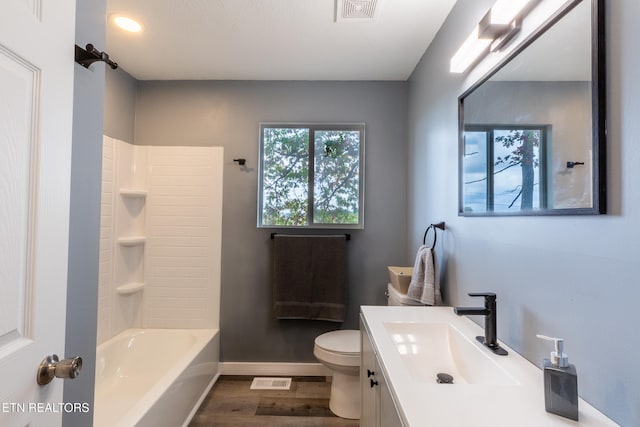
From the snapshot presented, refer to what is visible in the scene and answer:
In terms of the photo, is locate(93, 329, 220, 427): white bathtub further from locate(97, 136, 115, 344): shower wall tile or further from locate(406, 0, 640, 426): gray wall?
locate(406, 0, 640, 426): gray wall

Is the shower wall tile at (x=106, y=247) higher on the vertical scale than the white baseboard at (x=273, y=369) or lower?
higher

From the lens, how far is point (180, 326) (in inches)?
99.0

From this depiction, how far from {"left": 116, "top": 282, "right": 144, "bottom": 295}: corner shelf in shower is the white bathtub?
0.33 metres

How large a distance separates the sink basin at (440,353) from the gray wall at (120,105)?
90.8 inches

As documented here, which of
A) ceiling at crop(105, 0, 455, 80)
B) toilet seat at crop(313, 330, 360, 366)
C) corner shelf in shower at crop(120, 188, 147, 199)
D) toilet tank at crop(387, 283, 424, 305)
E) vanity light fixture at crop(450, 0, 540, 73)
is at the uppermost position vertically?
ceiling at crop(105, 0, 455, 80)

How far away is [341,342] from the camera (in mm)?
2057

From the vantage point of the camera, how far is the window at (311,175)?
2523 millimetres

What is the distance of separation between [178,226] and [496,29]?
7.87ft

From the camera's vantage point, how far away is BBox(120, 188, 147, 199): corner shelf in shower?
2338mm

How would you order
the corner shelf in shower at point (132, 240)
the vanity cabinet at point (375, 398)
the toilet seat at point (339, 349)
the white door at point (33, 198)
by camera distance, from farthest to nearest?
the corner shelf in shower at point (132, 240), the toilet seat at point (339, 349), the vanity cabinet at point (375, 398), the white door at point (33, 198)

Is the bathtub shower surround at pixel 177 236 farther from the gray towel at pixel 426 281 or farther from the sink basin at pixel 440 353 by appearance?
the sink basin at pixel 440 353

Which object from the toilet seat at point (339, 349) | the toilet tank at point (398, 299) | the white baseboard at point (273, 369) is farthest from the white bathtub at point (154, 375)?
the toilet tank at point (398, 299)

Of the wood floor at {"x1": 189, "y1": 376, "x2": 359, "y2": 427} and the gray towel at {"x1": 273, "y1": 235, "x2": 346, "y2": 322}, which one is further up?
the gray towel at {"x1": 273, "y1": 235, "x2": 346, "y2": 322}

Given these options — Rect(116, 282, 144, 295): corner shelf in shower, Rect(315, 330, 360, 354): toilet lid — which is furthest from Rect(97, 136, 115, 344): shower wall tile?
Rect(315, 330, 360, 354): toilet lid
